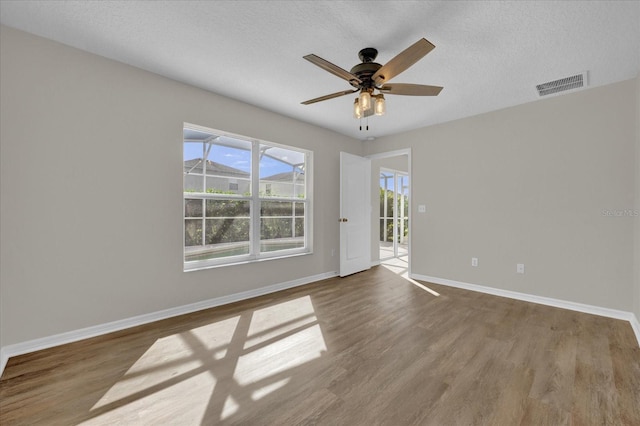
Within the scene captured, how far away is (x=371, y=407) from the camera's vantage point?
167 centimetres

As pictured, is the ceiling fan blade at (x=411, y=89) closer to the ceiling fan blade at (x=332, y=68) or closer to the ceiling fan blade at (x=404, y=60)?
the ceiling fan blade at (x=404, y=60)

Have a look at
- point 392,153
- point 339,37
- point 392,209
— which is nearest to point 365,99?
point 339,37

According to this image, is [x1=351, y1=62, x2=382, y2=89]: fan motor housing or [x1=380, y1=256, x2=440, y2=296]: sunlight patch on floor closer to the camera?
[x1=351, y1=62, x2=382, y2=89]: fan motor housing

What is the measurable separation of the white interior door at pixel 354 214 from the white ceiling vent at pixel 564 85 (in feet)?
9.11

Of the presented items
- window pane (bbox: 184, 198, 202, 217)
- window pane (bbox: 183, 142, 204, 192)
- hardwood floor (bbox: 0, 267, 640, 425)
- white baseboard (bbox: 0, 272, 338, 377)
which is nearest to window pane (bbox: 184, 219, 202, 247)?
window pane (bbox: 184, 198, 202, 217)

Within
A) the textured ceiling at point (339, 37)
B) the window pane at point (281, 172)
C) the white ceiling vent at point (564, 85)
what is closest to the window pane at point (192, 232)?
the window pane at point (281, 172)

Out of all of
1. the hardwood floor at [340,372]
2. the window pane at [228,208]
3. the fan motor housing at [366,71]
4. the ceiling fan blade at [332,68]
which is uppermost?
the fan motor housing at [366,71]

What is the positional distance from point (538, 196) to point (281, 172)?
3.56 metres

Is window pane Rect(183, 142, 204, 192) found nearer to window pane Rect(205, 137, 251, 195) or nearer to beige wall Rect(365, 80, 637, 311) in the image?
window pane Rect(205, 137, 251, 195)

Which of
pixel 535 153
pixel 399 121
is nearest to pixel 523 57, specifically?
pixel 535 153

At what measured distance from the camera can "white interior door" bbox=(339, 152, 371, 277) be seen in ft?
16.1

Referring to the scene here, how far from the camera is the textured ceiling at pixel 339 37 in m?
1.98

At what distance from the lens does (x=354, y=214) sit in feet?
16.9

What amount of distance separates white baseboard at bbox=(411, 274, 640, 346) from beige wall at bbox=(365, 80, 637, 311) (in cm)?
5
